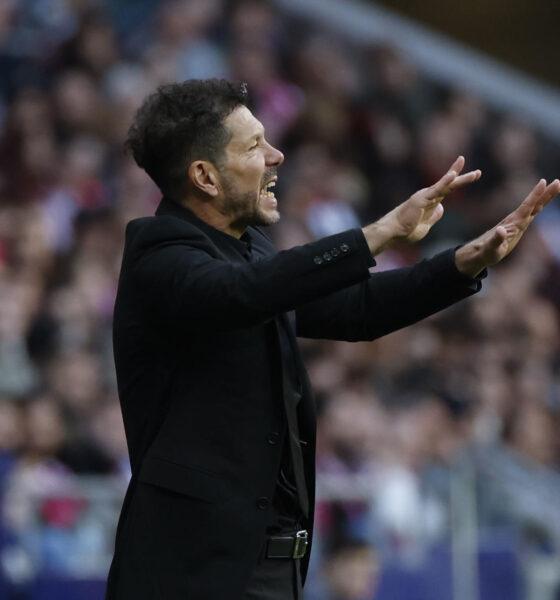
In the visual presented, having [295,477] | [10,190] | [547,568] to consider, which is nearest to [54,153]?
[10,190]

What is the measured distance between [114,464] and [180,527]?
3.33 meters

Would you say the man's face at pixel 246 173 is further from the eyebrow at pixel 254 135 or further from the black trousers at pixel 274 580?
the black trousers at pixel 274 580

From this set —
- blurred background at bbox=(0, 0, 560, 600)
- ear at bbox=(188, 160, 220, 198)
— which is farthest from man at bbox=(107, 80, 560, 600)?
blurred background at bbox=(0, 0, 560, 600)

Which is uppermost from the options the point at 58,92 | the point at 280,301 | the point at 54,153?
the point at 58,92

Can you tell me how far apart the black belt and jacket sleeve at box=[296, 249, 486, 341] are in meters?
0.43

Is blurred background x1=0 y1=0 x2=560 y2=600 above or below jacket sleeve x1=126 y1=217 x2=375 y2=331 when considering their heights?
above

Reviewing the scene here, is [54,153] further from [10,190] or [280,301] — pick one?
[280,301]

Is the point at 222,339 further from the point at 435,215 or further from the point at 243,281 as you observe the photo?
the point at 435,215

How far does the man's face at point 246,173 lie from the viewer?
2289 mm

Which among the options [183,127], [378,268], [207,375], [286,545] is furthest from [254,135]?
[378,268]

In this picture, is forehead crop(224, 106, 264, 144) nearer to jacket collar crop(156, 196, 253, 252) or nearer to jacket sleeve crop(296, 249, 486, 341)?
jacket collar crop(156, 196, 253, 252)

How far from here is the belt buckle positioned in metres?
2.22

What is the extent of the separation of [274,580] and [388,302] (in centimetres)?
57

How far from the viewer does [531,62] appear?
29.8 feet
